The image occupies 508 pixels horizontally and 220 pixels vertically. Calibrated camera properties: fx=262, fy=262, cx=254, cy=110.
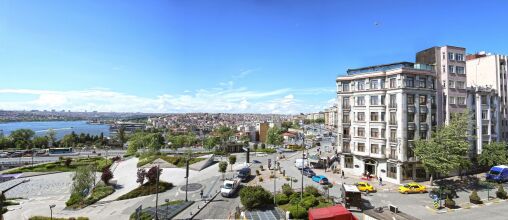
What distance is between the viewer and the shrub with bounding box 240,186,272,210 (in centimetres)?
3066

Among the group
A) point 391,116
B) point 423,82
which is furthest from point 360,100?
point 423,82

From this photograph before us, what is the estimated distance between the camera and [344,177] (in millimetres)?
47406

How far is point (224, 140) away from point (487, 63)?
3112 inches

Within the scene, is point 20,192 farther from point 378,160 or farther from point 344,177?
point 378,160

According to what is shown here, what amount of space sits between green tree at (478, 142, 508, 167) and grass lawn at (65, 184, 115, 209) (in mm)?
65974

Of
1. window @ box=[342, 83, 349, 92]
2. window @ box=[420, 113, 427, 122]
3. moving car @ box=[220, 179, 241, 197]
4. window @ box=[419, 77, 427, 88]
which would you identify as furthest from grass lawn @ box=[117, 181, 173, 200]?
window @ box=[419, 77, 427, 88]

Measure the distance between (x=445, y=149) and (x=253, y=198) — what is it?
30.7 metres

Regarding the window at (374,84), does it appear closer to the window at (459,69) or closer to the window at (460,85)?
the window at (459,69)

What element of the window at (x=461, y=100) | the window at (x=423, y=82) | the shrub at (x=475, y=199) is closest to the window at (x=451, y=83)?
the window at (x=461, y=100)

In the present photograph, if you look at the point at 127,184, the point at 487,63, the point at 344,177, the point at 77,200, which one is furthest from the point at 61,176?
the point at 487,63

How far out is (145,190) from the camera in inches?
1661

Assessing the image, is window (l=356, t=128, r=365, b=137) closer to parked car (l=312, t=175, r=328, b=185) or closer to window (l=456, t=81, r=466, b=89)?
parked car (l=312, t=175, r=328, b=185)

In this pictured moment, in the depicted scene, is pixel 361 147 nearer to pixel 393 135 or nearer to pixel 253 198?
pixel 393 135

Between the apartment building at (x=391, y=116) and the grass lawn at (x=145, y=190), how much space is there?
34.4m
